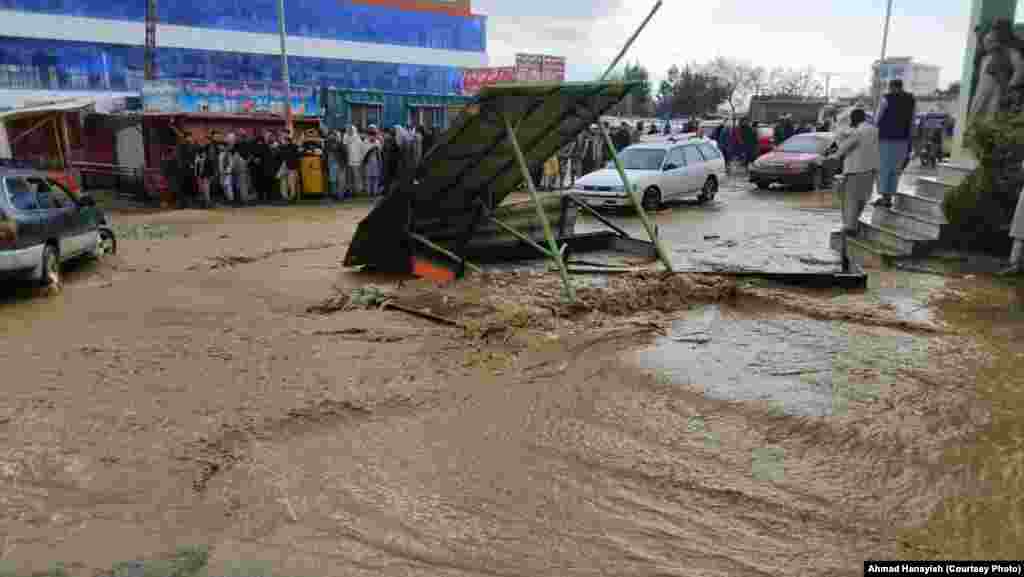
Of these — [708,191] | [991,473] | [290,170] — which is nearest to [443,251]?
[991,473]

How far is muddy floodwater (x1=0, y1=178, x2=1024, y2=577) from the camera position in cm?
338

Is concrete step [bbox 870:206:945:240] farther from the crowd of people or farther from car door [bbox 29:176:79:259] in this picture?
car door [bbox 29:176:79:259]

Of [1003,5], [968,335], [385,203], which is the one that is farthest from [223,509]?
[1003,5]

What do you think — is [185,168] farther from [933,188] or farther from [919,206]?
[933,188]

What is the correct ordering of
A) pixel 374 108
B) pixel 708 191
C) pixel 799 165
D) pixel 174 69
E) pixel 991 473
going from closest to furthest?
pixel 991 473 → pixel 708 191 → pixel 799 165 → pixel 374 108 → pixel 174 69

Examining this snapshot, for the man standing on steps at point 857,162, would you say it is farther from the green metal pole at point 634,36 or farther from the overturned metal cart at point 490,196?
the green metal pole at point 634,36

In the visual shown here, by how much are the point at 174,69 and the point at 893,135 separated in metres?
52.2

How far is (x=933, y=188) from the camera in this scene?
11.0 meters

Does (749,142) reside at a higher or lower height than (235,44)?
lower

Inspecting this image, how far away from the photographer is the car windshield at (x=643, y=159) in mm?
16719

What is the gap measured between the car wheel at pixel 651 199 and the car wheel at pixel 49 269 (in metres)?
11.2

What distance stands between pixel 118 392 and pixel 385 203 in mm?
4046

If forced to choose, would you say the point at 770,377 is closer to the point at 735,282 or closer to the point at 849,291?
the point at 735,282

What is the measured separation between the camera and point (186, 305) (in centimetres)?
788
